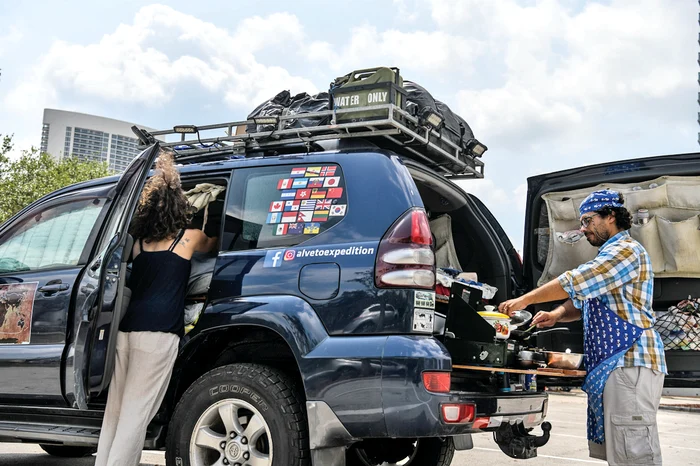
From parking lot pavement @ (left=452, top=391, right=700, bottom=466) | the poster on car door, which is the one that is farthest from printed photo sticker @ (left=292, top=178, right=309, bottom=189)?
parking lot pavement @ (left=452, top=391, right=700, bottom=466)

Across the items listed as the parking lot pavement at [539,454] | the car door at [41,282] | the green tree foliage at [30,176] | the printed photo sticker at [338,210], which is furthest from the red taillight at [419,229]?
the green tree foliage at [30,176]

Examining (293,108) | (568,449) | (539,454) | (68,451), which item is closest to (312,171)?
(293,108)

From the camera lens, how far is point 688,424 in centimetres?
1277

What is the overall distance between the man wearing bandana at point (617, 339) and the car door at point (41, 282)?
2.52m

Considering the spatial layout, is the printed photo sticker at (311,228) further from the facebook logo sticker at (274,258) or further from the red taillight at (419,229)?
the red taillight at (419,229)

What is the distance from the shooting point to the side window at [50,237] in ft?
14.2

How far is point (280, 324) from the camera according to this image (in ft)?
11.3

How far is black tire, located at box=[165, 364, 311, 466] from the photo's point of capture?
3.30 m

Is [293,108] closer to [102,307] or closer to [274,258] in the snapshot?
[274,258]

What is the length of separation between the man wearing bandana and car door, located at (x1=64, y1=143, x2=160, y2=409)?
2.07 m

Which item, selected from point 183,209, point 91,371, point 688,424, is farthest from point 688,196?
point 688,424

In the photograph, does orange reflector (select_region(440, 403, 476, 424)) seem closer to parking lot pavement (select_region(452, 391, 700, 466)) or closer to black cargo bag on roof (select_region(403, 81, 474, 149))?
black cargo bag on roof (select_region(403, 81, 474, 149))

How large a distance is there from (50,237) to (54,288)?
57 centimetres

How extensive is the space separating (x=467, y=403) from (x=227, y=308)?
133 centimetres
